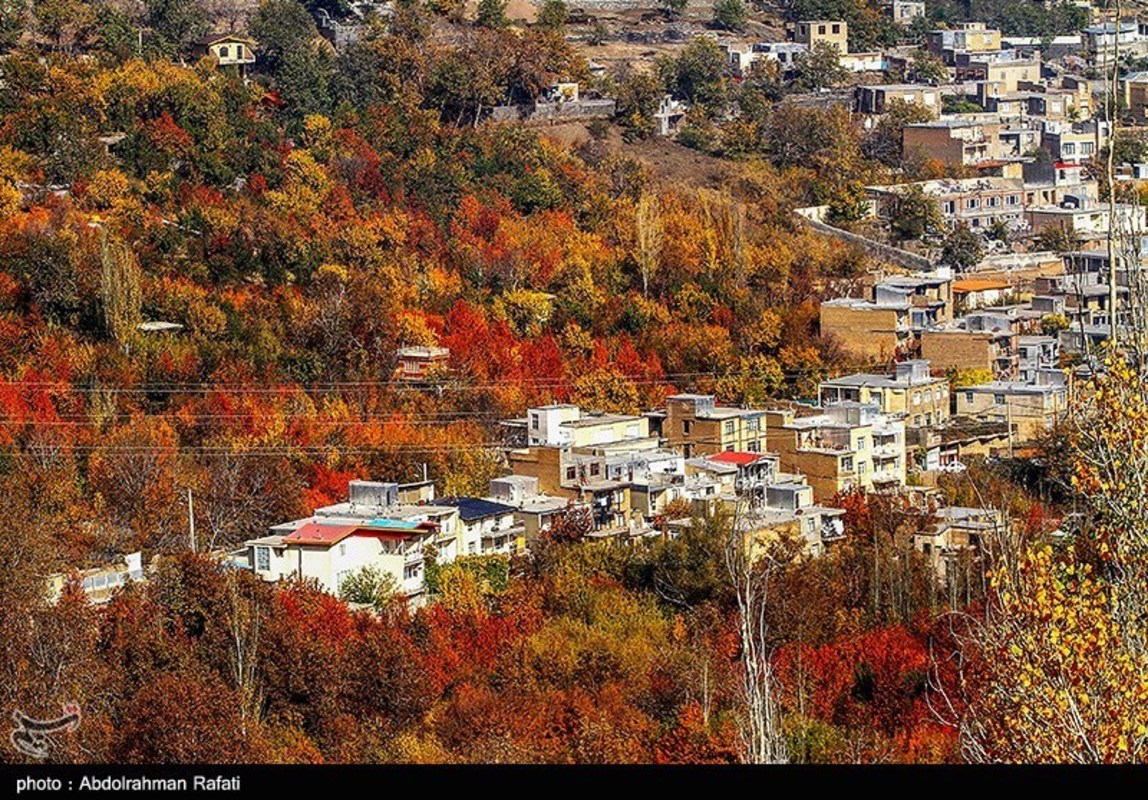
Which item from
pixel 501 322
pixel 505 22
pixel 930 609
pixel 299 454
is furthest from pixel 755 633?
pixel 505 22

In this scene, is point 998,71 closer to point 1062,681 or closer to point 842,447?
point 842,447

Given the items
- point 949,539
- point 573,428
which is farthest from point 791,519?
point 573,428

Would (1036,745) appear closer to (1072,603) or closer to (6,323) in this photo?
(1072,603)

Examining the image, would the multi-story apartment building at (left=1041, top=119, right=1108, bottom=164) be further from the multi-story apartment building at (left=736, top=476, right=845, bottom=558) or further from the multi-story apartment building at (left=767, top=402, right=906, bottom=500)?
the multi-story apartment building at (left=736, top=476, right=845, bottom=558)

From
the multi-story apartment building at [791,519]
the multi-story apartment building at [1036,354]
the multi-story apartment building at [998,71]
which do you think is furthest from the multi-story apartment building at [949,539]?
the multi-story apartment building at [998,71]

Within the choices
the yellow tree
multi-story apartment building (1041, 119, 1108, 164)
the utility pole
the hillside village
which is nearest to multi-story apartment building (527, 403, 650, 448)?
the hillside village

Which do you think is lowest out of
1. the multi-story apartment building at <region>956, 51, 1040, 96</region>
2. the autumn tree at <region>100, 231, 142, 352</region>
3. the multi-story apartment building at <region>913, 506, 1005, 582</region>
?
the multi-story apartment building at <region>913, 506, 1005, 582</region>
